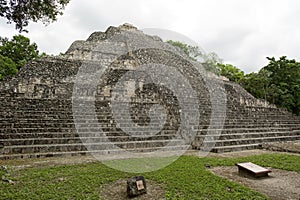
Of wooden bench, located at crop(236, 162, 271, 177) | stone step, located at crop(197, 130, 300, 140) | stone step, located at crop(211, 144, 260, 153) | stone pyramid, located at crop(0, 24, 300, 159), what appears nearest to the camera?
wooden bench, located at crop(236, 162, 271, 177)

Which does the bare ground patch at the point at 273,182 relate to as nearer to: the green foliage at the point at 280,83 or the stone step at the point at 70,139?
the stone step at the point at 70,139

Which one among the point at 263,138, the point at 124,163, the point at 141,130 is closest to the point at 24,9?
the point at 124,163

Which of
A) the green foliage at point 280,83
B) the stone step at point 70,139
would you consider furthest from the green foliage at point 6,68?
the green foliage at point 280,83

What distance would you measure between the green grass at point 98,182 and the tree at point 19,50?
19.4 metres

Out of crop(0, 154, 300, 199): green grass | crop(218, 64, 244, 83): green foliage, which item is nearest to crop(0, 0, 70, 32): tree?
crop(0, 154, 300, 199): green grass

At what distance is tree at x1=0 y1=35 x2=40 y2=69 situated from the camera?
20.7 metres

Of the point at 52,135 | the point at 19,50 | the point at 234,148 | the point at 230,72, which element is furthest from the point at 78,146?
the point at 230,72

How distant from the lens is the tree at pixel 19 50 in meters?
20.7

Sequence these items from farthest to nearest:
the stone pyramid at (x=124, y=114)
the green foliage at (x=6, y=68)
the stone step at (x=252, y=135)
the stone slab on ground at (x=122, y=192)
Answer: the green foliage at (x=6, y=68) < the stone step at (x=252, y=135) < the stone pyramid at (x=124, y=114) < the stone slab on ground at (x=122, y=192)

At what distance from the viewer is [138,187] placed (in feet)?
10.8

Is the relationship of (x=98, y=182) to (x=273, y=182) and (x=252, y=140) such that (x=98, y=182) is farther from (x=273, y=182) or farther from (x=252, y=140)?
(x=252, y=140)

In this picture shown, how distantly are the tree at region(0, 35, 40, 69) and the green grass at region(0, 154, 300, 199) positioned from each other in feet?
63.7

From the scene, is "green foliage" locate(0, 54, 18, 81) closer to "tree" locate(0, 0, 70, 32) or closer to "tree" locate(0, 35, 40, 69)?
"tree" locate(0, 35, 40, 69)

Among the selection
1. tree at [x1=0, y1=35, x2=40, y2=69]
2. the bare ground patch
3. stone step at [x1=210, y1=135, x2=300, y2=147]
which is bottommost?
the bare ground patch
